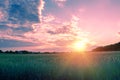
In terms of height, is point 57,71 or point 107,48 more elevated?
point 107,48

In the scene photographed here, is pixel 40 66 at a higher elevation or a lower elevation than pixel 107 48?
lower

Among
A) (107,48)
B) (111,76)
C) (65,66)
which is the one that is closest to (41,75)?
(65,66)

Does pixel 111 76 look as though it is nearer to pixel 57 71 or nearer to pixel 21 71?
pixel 57 71

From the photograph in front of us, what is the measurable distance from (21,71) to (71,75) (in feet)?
6.32

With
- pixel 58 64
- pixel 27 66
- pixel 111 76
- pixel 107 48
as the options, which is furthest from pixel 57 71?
pixel 107 48

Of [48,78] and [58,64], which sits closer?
[48,78]

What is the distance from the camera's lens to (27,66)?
11.2 meters

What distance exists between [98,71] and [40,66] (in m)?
2.29

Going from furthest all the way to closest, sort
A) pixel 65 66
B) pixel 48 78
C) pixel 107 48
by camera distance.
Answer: pixel 107 48 → pixel 65 66 → pixel 48 78

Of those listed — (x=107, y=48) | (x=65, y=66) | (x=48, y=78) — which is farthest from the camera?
(x=107, y=48)

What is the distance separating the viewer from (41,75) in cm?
1083

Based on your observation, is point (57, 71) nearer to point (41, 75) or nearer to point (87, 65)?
point (41, 75)

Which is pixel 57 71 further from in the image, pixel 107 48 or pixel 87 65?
pixel 107 48

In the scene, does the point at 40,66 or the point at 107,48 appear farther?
the point at 107,48
